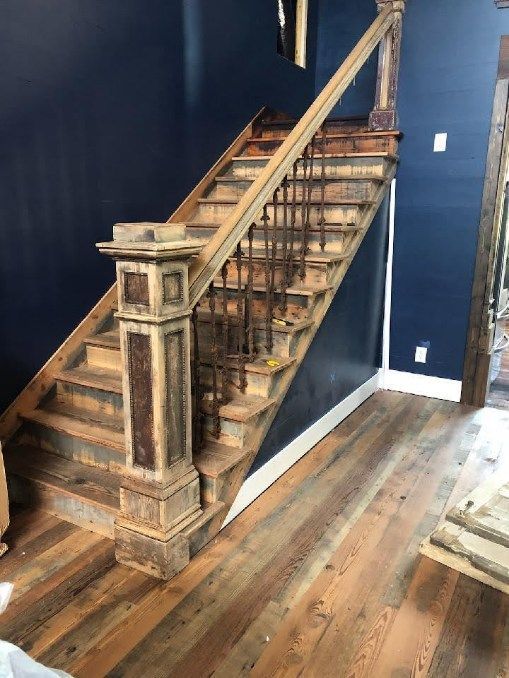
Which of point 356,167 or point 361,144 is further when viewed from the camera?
point 361,144

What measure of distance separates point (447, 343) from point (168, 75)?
2.46 meters

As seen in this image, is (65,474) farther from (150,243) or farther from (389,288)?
(389,288)

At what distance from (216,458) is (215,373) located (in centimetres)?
34

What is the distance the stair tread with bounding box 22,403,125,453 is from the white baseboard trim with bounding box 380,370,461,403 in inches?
85.6

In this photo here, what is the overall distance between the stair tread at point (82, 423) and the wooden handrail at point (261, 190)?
0.82m

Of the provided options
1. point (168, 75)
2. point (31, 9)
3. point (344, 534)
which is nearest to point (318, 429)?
point (344, 534)

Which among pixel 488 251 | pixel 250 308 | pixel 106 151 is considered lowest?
pixel 250 308

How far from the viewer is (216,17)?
3393 mm

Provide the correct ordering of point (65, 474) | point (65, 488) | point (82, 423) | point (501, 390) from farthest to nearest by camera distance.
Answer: point (501, 390) < point (82, 423) < point (65, 474) < point (65, 488)

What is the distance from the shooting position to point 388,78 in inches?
138

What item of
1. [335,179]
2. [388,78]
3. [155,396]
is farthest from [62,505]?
[388,78]

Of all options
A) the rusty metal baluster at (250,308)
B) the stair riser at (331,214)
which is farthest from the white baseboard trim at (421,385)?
the rusty metal baluster at (250,308)

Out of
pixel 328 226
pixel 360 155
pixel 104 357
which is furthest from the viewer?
pixel 360 155

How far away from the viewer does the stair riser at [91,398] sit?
2520 millimetres
